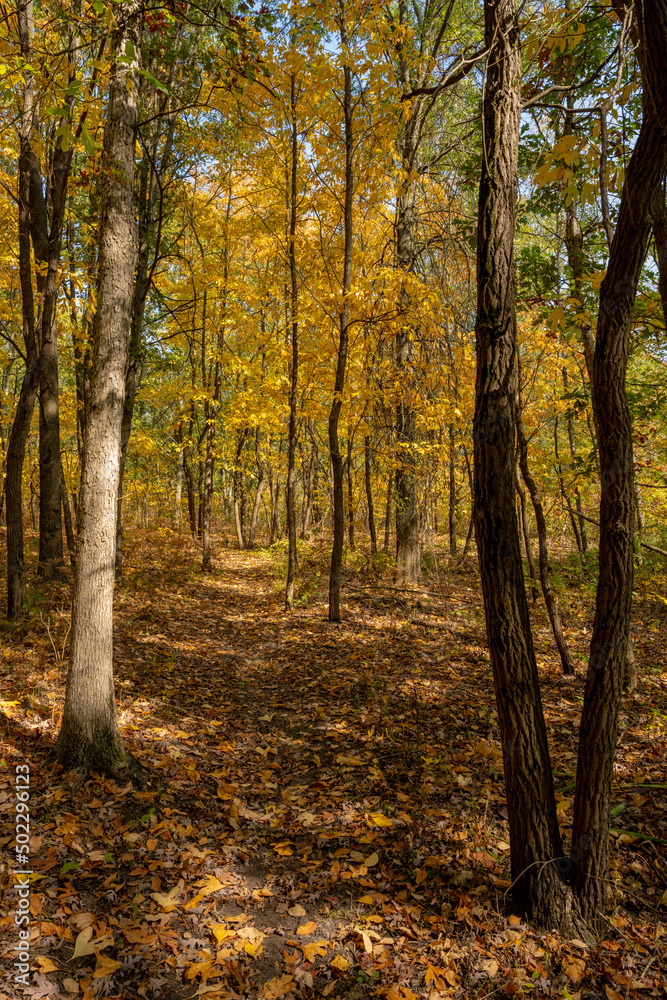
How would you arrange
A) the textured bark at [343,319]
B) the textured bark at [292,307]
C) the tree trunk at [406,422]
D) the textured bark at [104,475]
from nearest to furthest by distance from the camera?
the textured bark at [104,475], the textured bark at [343,319], the textured bark at [292,307], the tree trunk at [406,422]

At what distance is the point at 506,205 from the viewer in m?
2.79

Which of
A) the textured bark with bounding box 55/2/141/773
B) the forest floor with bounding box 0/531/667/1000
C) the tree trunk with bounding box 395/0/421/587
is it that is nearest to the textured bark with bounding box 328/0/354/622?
the forest floor with bounding box 0/531/667/1000

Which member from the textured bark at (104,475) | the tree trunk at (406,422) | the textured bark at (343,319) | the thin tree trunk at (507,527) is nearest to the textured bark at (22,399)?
the textured bark at (104,475)

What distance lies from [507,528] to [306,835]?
2.64 meters

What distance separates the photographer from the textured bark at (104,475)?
12.3ft

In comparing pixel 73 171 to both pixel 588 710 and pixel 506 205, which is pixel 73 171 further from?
pixel 588 710

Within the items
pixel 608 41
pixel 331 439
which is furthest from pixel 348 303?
pixel 608 41

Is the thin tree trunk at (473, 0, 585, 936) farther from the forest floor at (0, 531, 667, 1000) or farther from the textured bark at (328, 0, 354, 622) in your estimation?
the textured bark at (328, 0, 354, 622)

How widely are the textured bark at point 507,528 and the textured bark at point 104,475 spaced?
8.44ft

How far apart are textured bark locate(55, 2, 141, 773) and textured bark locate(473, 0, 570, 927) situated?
2.57 m

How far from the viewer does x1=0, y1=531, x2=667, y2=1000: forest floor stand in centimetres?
251

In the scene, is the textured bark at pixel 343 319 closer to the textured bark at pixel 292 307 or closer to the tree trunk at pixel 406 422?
the textured bark at pixel 292 307

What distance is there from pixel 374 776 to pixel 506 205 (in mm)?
4226

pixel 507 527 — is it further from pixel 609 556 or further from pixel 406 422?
pixel 406 422
